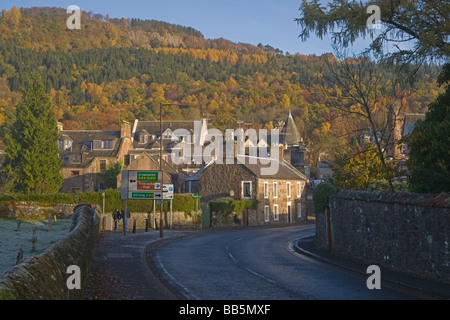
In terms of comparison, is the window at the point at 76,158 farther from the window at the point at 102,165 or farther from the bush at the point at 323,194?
the bush at the point at 323,194

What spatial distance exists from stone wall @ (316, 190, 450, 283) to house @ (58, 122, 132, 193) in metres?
64.2

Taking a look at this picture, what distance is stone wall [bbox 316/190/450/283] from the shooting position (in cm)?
1648

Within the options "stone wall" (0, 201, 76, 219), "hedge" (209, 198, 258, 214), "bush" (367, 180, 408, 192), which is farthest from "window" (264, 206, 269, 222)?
"bush" (367, 180, 408, 192)

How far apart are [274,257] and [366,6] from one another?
12528 millimetres

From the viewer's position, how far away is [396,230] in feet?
63.2

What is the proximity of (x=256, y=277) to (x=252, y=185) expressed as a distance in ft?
159

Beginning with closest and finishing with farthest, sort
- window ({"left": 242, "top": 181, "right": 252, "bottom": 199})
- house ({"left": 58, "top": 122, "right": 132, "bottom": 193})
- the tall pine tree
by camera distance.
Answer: window ({"left": 242, "top": 181, "right": 252, "bottom": 199})
the tall pine tree
house ({"left": 58, "top": 122, "right": 132, "bottom": 193})

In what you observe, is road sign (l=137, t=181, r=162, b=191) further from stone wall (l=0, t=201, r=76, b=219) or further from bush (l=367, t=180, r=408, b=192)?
bush (l=367, t=180, r=408, b=192)

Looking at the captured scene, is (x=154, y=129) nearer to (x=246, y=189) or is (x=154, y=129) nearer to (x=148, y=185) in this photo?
(x=246, y=189)

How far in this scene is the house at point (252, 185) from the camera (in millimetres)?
67438

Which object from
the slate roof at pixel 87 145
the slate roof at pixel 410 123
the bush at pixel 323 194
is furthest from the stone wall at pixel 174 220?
the slate roof at pixel 410 123

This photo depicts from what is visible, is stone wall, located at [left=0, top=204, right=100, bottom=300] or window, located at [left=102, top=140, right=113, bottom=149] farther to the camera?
window, located at [left=102, top=140, right=113, bottom=149]

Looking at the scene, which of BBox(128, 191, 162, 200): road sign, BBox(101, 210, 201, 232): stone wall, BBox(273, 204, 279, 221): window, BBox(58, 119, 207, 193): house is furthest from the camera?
BBox(58, 119, 207, 193): house

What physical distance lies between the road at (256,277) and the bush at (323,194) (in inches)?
112
